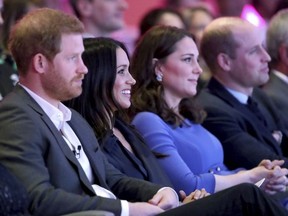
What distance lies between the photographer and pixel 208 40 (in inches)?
203

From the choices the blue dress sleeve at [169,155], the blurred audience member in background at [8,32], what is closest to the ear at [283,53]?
the blurred audience member in background at [8,32]

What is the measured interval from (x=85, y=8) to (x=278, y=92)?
1.27 meters

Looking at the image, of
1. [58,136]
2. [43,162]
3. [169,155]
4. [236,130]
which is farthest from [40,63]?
[236,130]

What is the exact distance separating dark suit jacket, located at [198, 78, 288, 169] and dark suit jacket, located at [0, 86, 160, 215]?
1.17m

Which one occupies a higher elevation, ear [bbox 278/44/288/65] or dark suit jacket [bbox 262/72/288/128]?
ear [bbox 278/44/288/65]

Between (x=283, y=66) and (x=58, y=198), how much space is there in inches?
109

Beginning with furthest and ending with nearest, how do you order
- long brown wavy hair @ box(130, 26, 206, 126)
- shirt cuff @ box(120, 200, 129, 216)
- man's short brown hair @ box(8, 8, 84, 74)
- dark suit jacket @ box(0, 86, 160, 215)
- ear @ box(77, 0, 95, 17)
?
ear @ box(77, 0, 95, 17) < long brown wavy hair @ box(130, 26, 206, 126) < man's short brown hair @ box(8, 8, 84, 74) < shirt cuff @ box(120, 200, 129, 216) < dark suit jacket @ box(0, 86, 160, 215)

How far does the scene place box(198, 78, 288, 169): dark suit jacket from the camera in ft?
15.3

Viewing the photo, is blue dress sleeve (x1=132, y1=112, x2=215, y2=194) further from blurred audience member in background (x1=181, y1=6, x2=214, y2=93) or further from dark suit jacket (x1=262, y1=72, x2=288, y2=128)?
blurred audience member in background (x1=181, y1=6, x2=214, y2=93)

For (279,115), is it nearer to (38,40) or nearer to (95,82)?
(95,82)

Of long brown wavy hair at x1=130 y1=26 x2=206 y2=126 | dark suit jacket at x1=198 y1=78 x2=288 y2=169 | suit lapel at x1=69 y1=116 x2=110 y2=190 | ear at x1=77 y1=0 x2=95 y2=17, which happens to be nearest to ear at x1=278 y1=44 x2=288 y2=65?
dark suit jacket at x1=198 y1=78 x2=288 y2=169

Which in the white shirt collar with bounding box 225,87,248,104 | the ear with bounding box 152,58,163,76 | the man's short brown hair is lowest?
the white shirt collar with bounding box 225,87,248,104

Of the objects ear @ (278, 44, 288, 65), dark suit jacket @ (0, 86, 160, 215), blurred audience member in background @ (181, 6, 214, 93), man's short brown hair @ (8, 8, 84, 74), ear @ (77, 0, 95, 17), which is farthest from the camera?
blurred audience member in background @ (181, 6, 214, 93)

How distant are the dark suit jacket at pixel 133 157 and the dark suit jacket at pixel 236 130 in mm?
701
